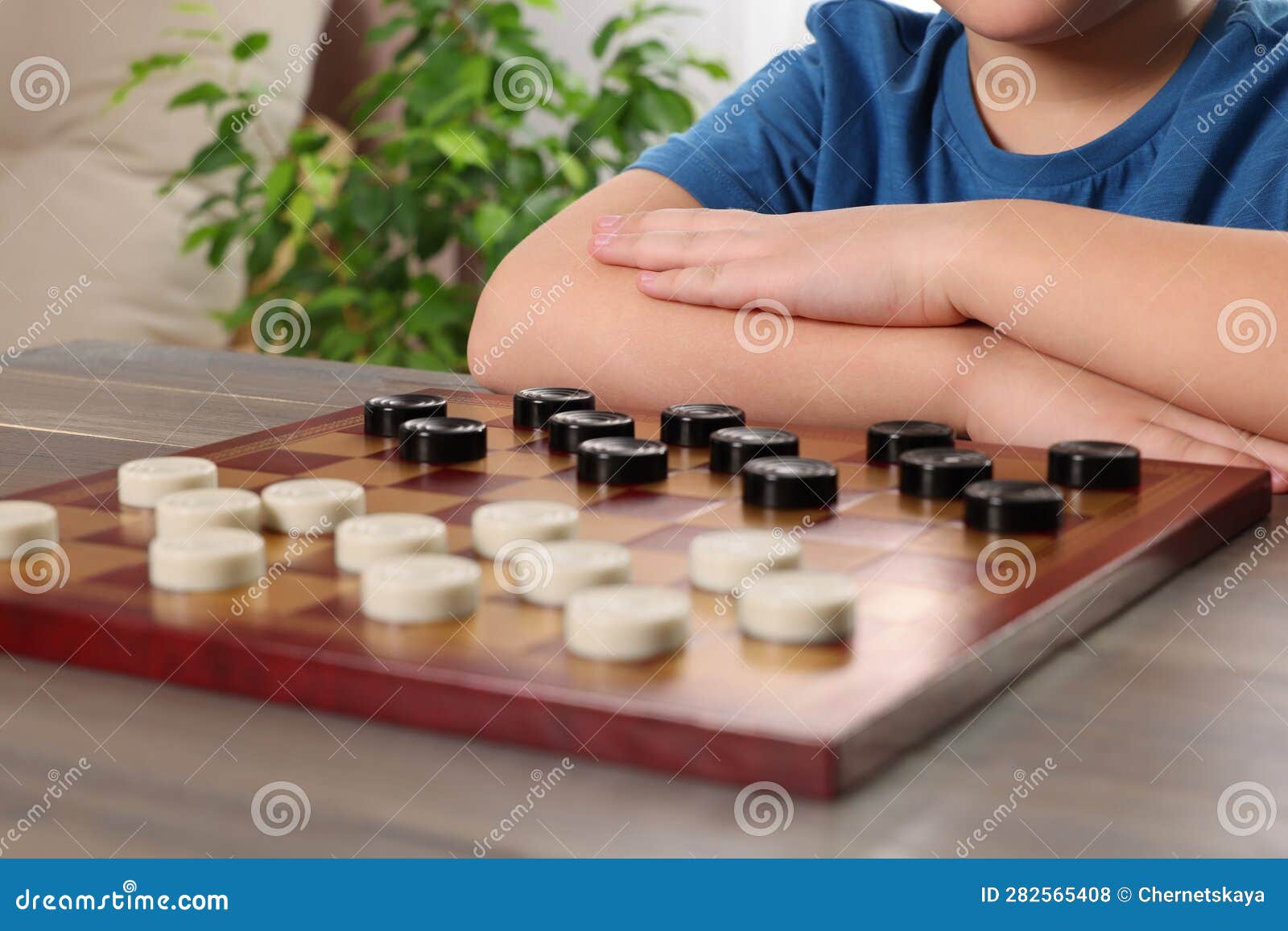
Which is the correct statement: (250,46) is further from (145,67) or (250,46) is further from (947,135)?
(947,135)

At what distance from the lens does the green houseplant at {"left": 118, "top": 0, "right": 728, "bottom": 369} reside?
7.85 ft

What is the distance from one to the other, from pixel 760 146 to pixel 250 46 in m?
1.33

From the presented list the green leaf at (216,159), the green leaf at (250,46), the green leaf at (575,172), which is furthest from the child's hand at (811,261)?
the green leaf at (216,159)

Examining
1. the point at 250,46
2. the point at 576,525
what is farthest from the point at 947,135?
the point at 250,46

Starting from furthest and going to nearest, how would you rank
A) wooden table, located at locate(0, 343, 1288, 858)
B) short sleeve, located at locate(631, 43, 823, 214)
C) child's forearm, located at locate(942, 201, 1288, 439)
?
short sleeve, located at locate(631, 43, 823, 214), child's forearm, located at locate(942, 201, 1288, 439), wooden table, located at locate(0, 343, 1288, 858)

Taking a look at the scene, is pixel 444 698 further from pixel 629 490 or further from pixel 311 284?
pixel 311 284

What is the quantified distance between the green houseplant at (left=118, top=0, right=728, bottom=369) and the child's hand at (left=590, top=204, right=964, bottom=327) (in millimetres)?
1242

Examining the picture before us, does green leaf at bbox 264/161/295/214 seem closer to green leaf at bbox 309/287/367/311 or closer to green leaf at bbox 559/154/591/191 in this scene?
green leaf at bbox 309/287/367/311

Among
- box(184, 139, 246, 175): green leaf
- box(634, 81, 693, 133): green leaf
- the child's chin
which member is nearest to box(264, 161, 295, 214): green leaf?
box(184, 139, 246, 175): green leaf

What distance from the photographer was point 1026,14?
3.55 feet
